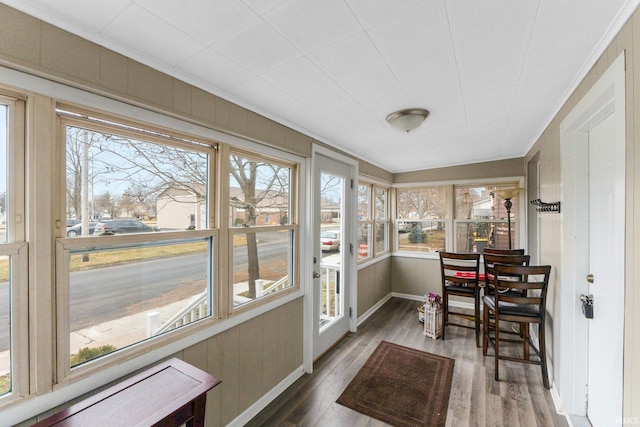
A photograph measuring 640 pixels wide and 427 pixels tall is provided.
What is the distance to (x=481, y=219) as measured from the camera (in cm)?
407

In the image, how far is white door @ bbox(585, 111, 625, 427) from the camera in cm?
149

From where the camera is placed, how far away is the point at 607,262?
5.11ft

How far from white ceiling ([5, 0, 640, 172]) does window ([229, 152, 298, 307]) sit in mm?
484

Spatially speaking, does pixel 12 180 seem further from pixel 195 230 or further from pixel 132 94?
pixel 195 230

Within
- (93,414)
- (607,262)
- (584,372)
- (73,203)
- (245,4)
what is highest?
(245,4)

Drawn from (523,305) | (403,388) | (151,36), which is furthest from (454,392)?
(151,36)

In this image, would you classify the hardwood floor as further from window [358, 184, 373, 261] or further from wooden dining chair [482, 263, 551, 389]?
window [358, 184, 373, 261]

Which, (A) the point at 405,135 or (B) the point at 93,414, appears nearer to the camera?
(B) the point at 93,414

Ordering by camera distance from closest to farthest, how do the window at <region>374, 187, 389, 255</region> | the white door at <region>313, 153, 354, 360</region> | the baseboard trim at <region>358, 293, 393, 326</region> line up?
1. the white door at <region>313, 153, 354, 360</region>
2. the baseboard trim at <region>358, 293, 393, 326</region>
3. the window at <region>374, 187, 389, 255</region>

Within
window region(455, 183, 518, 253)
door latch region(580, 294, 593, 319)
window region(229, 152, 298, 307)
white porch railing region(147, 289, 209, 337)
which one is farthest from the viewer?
window region(455, 183, 518, 253)

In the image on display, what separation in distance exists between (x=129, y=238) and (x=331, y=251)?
204 centimetres

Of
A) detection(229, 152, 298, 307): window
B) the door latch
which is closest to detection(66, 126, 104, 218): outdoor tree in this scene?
detection(229, 152, 298, 307): window

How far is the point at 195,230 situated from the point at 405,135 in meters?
2.13

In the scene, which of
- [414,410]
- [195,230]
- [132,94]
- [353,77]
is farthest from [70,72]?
[414,410]
